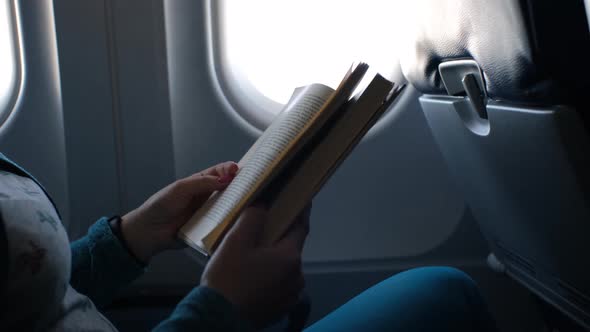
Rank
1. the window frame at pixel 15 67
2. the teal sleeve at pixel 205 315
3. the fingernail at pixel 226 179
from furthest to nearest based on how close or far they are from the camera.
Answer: the window frame at pixel 15 67
the fingernail at pixel 226 179
the teal sleeve at pixel 205 315

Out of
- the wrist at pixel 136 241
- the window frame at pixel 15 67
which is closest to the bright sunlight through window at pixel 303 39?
the window frame at pixel 15 67

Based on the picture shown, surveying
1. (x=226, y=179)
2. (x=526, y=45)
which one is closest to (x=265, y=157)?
(x=226, y=179)

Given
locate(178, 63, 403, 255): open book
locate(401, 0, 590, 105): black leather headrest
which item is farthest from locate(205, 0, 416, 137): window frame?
locate(178, 63, 403, 255): open book

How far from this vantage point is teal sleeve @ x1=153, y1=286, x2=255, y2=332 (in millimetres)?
528

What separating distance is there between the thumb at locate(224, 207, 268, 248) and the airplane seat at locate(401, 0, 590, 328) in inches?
12.2

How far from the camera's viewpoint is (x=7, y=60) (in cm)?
127

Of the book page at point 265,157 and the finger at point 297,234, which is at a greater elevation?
the book page at point 265,157

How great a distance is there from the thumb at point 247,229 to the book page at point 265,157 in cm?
2

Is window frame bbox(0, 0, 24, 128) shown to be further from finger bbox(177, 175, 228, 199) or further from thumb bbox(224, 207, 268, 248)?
thumb bbox(224, 207, 268, 248)

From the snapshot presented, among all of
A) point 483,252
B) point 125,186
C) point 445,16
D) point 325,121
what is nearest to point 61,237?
point 325,121

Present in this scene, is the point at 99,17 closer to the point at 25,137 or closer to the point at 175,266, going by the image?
the point at 25,137

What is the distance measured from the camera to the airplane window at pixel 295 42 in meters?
1.31

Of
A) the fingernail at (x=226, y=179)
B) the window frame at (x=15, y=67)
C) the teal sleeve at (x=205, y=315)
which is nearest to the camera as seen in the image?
the teal sleeve at (x=205, y=315)

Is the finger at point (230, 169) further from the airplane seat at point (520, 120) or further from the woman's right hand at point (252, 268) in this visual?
the airplane seat at point (520, 120)
